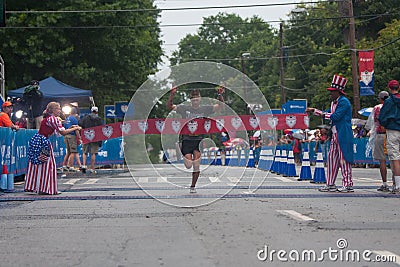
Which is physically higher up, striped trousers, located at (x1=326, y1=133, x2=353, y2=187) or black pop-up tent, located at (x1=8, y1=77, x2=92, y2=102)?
black pop-up tent, located at (x1=8, y1=77, x2=92, y2=102)

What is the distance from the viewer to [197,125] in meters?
12.9

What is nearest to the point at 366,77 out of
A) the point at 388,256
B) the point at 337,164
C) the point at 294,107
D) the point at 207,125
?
the point at 294,107

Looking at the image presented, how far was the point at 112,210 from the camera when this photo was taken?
407 inches

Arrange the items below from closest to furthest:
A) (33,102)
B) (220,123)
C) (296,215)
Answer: (296,215), (220,123), (33,102)

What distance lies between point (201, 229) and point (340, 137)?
5875 mm

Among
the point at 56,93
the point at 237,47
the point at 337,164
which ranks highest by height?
the point at 237,47

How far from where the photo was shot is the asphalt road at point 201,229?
247 inches

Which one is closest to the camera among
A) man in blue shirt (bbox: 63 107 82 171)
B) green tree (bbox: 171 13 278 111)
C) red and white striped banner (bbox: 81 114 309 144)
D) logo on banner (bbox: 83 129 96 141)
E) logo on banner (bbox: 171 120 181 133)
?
red and white striped banner (bbox: 81 114 309 144)

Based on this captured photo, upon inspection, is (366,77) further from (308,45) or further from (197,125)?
(308,45)

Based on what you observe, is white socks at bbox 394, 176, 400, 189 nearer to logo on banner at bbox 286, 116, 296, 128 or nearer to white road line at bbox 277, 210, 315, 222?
white road line at bbox 277, 210, 315, 222

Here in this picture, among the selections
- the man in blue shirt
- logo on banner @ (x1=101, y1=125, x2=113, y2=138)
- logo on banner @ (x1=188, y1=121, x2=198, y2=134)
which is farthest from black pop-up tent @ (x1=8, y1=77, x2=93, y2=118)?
logo on banner @ (x1=188, y1=121, x2=198, y2=134)

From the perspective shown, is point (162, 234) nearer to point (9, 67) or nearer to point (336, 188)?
point (336, 188)

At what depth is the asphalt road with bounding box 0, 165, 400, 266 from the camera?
626cm

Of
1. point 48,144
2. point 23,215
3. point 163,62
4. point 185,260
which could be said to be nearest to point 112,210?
point 23,215
